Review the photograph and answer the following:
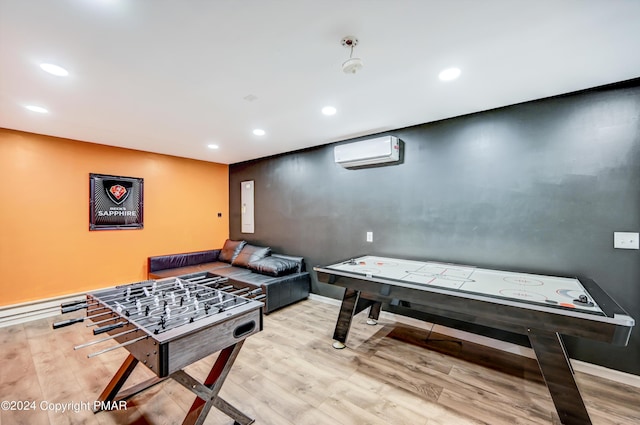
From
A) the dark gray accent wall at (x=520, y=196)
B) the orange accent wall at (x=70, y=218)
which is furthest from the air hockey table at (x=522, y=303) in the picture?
the orange accent wall at (x=70, y=218)

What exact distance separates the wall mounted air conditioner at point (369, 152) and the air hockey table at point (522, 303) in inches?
53.1

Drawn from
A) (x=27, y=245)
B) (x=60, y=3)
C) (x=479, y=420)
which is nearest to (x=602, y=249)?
(x=479, y=420)

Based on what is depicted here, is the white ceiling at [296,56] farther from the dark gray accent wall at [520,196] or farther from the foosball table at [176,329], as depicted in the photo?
the foosball table at [176,329]

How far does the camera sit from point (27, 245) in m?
3.47

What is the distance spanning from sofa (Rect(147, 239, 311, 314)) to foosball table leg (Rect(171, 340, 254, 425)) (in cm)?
178

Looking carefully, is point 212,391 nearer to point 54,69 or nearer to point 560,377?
point 560,377

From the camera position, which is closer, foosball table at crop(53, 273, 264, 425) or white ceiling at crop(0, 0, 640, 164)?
foosball table at crop(53, 273, 264, 425)

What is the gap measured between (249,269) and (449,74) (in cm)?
369

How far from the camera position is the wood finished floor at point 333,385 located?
181cm

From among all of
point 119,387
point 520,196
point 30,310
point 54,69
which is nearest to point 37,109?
point 54,69

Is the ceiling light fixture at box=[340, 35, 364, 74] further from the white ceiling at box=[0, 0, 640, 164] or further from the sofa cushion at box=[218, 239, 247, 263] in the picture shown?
the sofa cushion at box=[218, 239, 247, 263]

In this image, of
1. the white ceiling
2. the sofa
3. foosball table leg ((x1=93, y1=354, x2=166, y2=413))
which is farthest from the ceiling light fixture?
the sofa

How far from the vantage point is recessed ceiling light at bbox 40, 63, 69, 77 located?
193cm

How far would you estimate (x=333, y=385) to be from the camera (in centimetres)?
213
